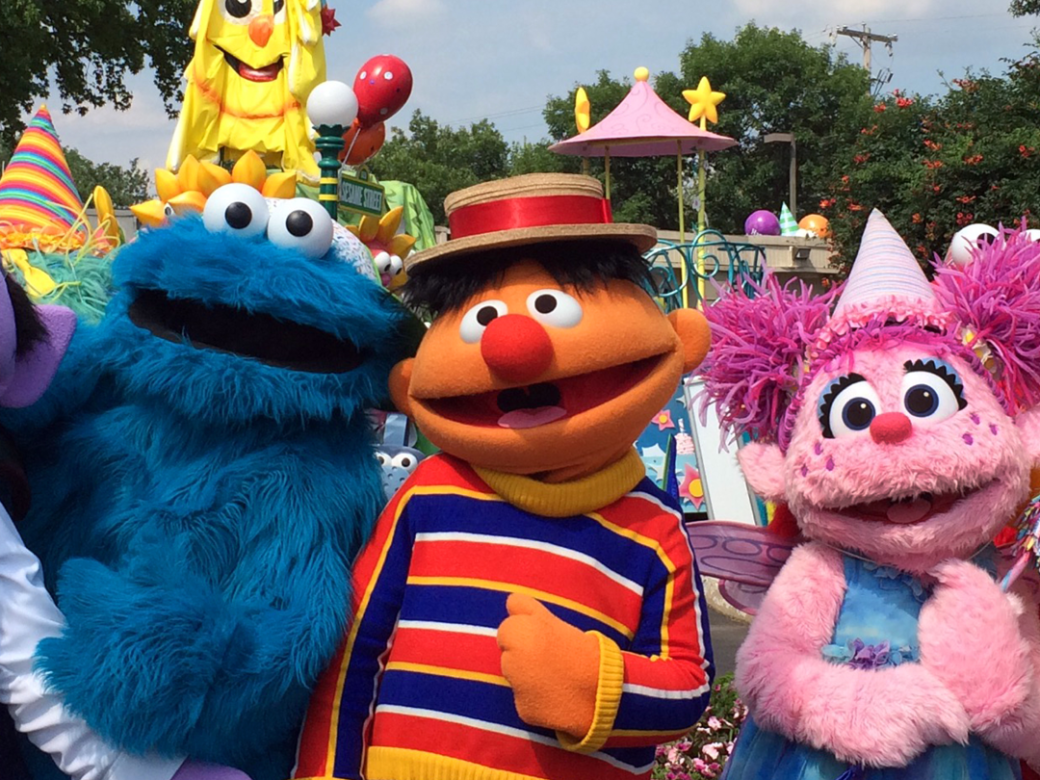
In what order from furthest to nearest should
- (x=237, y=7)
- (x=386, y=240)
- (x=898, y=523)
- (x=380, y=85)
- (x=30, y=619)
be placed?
(x=380, y=85), (x=237, y=7), (x=386, y=240), (x=898, y=523), (x=30, y=619)

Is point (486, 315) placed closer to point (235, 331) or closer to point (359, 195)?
point (235, 331)

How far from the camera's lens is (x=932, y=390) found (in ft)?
8.26

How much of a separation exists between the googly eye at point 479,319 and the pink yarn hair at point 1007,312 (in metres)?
1.19

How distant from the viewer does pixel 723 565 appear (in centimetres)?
291

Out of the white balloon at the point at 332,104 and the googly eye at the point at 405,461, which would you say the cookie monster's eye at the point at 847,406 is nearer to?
the googly eye at the point at 405,461

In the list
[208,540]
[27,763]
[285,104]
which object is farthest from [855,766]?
[285,104]

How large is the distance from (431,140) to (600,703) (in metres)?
37.6

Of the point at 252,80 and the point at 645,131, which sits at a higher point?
the point at 252,80

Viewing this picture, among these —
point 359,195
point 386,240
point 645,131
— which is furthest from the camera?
point 645,131

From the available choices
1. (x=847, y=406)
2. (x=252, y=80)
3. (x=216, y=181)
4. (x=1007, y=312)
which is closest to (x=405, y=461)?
(x=216, y=181)

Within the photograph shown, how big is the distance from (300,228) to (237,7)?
15.2 feet

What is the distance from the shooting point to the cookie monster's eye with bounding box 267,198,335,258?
217cm

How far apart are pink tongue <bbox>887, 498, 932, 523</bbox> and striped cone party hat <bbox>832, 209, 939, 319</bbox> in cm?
46

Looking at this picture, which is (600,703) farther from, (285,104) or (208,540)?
(285,104)
